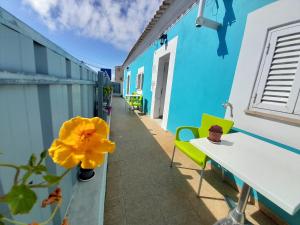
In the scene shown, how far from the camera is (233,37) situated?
1896 mm

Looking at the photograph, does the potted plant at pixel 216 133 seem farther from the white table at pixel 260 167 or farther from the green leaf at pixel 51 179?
the green leaf at pixel 51 179

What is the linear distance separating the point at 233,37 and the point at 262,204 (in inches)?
79.8

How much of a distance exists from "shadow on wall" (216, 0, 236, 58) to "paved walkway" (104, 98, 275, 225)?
71.0 inches

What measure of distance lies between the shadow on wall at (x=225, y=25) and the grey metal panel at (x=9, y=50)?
7.29ft

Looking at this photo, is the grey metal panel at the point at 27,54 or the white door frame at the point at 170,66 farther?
the white door frame at the point at 170,66

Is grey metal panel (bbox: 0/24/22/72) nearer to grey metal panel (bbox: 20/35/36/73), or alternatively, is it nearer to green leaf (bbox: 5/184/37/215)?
grey metal panel (bbox: 20/35/36/73)

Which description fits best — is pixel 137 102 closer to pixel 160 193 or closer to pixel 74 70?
pixel 160 193

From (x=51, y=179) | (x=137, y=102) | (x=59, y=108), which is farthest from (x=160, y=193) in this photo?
(x=137, y=102)

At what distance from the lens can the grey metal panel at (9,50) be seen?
46 centimetres

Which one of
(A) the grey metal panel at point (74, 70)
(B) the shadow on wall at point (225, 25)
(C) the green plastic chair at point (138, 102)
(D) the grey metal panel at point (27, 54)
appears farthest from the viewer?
(C) the green plastic chair at point (138, 102)

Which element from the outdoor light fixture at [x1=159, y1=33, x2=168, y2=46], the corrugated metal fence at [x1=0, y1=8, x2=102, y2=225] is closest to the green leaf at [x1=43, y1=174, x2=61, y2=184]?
the corrugated metal fence at [x1=0, y1=8, x2=102, y2=225]

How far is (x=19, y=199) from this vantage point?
229 mm

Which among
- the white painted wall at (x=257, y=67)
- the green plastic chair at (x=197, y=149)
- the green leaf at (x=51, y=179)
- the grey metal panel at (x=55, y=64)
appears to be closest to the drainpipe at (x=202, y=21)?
the white painted wall at (x=257, y=67)

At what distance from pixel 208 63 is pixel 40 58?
226cm
